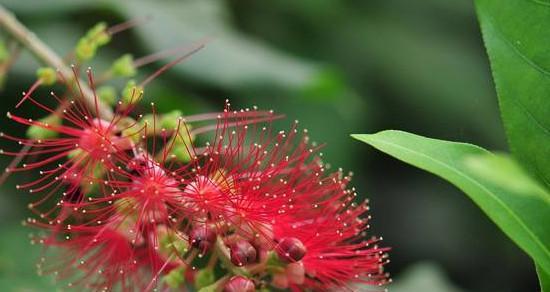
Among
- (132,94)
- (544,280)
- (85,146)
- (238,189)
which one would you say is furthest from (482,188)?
(85,146)

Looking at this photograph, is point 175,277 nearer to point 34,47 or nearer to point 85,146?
point 85,146

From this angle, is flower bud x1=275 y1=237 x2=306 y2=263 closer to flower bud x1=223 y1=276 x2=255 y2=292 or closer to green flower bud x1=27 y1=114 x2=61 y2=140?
flower bud x1=223 y1=276 x2=255 y2=292

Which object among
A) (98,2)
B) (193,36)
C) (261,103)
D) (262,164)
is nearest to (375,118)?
(261,103)

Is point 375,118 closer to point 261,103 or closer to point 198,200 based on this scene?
point 261,103

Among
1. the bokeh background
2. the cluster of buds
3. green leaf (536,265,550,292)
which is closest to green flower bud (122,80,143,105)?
the cluster of buds

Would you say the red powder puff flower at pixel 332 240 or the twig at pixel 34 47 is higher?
the twig at pixel 34 47

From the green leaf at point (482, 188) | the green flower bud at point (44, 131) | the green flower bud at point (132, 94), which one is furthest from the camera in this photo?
the green flower bud at point (44, 131)

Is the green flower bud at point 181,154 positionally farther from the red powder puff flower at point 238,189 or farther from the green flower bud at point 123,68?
the green flower bud at point 123,68

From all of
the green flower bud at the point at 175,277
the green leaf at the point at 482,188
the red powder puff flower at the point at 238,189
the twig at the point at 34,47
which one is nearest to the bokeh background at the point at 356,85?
the twig at the point at 34,47
